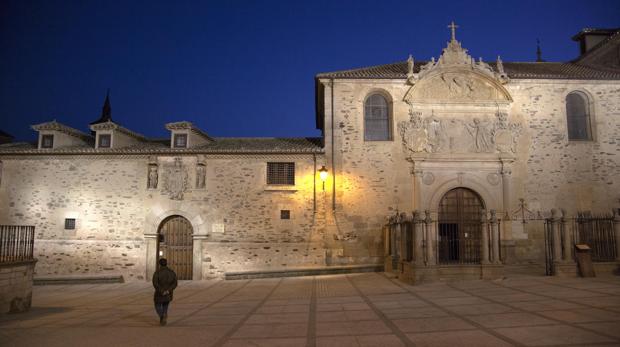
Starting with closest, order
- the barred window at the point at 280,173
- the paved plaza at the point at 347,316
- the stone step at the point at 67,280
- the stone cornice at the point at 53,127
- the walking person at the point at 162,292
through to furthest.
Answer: the paved plaza at the point at 347,316 < the walking person at the point at 162,292 < the stone step at the point at 67,280 < the barred window at the point at 280,173 < the stone cornice at the point at 53,127

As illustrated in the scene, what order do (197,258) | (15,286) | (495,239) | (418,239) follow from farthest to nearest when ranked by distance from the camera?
1. (197,258)
2. (495,239)
3. (418,239)
4. (15,286)

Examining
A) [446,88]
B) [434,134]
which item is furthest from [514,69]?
[434,134]

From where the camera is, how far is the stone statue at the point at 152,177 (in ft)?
62.6

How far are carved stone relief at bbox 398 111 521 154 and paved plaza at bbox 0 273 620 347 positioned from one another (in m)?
6.91

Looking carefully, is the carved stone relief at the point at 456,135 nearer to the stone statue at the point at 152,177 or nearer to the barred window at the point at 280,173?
the barred window at the point at 280,173

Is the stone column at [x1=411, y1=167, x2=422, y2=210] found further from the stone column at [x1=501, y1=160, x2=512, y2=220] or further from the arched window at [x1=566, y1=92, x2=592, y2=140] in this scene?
the arched window at [x1=566, y1=92, x2=592, y2=140]

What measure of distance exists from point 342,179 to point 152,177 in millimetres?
8443

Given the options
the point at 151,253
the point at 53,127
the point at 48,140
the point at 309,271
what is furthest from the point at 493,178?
the point at 48,140

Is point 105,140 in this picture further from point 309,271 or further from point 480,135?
point 480,135

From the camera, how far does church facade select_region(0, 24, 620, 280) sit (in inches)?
733

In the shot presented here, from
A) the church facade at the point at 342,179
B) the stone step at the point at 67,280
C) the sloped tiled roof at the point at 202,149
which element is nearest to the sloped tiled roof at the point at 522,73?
the church facade at the point at 342,179

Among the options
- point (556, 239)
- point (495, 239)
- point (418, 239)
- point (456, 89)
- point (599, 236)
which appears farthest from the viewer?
point (456, 89)

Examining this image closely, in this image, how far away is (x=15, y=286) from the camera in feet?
36.5

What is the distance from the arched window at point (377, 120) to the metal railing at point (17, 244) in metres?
13.2
